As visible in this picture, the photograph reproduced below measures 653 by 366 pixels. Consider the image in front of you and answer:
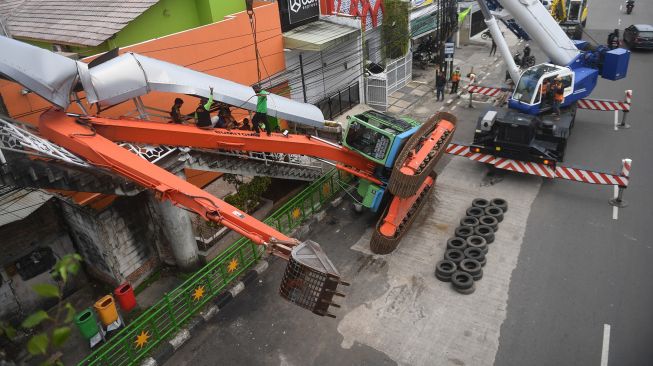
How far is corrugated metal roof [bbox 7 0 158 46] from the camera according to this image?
47.0ft

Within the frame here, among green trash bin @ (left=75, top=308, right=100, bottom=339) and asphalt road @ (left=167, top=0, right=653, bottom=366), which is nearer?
asphalt road @ (left=167, top=0, right=653, bottom=366)

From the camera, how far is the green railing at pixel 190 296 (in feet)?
32.5

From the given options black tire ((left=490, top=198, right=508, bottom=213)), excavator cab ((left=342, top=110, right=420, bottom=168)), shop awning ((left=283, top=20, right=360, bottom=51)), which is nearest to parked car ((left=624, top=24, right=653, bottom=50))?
shop awning ((left=283, top=20, right=360, bottom=51))

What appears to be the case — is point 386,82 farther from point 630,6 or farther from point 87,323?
point 630,6

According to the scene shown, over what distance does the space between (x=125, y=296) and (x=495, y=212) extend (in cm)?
1056

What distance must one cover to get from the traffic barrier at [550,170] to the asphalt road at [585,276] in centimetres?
70

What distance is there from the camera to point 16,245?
36.5 feet

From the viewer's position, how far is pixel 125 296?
456 inches

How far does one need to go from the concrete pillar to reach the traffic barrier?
9319 mm

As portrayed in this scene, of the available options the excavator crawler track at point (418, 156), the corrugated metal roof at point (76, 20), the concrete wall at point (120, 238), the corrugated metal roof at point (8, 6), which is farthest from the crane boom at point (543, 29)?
the corrugated metal roof at point (8, 6)

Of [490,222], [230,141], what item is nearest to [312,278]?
[230,141]

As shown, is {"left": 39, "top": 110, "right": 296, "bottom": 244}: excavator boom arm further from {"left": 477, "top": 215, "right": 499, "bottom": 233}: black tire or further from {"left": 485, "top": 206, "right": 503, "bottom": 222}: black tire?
{"left": 485, "top": 206, "right": 503, "bottom": 222}: black tire

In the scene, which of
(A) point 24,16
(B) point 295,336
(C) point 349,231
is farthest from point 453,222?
(A) point 24,16

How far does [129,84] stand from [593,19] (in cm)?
3796
